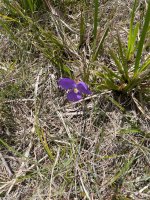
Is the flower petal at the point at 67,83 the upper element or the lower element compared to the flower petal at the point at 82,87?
upper

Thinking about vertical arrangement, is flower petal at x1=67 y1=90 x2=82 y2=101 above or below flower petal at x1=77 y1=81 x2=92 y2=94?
below

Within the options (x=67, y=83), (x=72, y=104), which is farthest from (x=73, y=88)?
(x=72, y=104)

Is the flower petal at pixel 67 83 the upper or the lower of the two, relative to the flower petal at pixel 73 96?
upper

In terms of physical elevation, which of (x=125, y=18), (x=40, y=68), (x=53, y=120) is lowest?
(x=53, y=120)

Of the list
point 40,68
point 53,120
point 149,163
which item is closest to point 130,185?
point 149,163

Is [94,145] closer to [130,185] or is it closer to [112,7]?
[130,185]

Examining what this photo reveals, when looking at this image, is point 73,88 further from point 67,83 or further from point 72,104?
point 72,104
